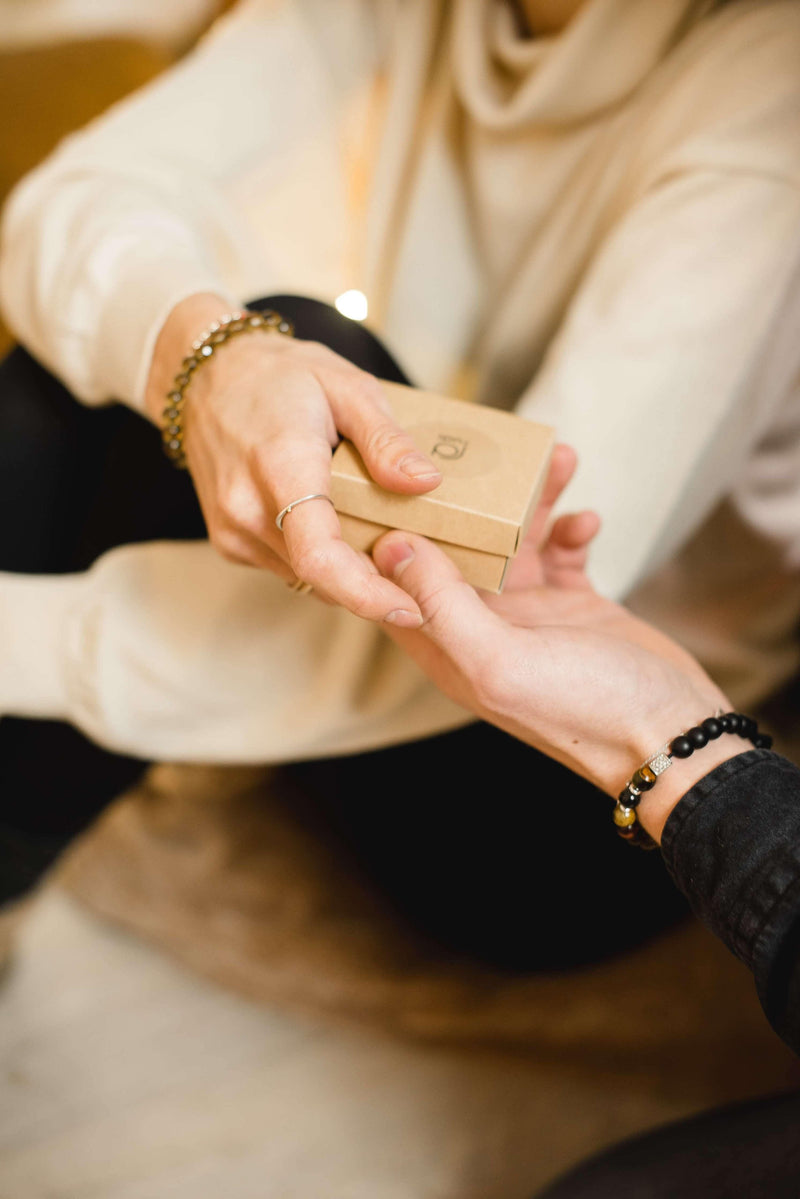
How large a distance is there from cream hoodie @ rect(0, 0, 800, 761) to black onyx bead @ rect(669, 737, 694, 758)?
18 cm

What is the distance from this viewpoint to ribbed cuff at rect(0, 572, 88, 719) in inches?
25.2

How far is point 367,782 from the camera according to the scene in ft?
2.62

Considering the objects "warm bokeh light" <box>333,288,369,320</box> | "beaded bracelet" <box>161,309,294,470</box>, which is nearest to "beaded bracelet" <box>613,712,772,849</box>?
"beaded bracelet" <box>161,309,294,470</box>

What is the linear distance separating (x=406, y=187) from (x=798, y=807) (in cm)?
74

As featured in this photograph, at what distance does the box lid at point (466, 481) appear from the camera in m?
0.44

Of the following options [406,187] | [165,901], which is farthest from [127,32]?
[165,901]

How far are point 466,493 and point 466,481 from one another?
0.04 feet

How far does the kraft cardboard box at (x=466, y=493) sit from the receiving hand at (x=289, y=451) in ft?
0.05

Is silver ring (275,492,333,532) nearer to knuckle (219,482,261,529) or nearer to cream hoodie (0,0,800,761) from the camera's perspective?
knuckle (219,482,261,529)

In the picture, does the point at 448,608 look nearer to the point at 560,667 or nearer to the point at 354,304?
the point at 560,667

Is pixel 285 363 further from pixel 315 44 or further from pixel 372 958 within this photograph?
pixel 372 958

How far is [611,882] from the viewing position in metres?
0.76

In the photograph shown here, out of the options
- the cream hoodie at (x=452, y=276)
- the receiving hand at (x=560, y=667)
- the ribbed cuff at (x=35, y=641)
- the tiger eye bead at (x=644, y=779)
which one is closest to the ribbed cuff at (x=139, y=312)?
the cream hoodie at (x=452, y=276)

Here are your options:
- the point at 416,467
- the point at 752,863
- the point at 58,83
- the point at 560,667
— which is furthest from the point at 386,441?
the point at 58,83
